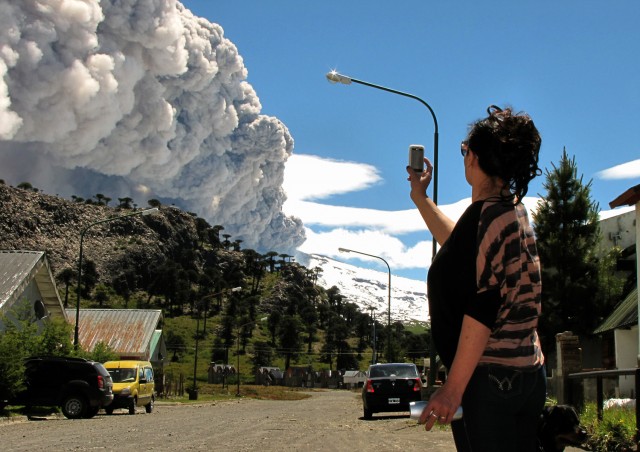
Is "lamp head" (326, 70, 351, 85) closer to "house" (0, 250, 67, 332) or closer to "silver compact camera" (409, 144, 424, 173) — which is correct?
"house" (0, 250, 67, 332)

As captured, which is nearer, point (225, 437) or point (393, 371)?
point (225, 437)

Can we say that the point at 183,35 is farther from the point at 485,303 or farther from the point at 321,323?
the point at 485,303

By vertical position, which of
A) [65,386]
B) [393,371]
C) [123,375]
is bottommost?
[65,386]

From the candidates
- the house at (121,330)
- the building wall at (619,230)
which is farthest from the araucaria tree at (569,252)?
the house at (121,330)

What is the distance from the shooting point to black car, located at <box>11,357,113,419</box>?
2320cm

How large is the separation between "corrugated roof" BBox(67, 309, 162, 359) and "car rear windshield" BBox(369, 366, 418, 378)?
115 ft

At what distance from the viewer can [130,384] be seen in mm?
27766

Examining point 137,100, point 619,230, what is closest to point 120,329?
point 619,230

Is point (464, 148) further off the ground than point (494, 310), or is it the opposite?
point (464, 148)

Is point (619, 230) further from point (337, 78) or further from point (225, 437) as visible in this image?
point (225, 437)

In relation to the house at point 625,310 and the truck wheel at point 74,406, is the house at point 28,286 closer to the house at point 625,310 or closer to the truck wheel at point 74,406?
the truck wheel at point 74,406

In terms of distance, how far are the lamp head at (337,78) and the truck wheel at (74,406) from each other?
11178 mm

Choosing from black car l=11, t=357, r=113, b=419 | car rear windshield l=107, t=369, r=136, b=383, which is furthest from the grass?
car rear windshield l=107, t=369, r=136, b=383

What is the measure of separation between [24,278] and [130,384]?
320 inches
